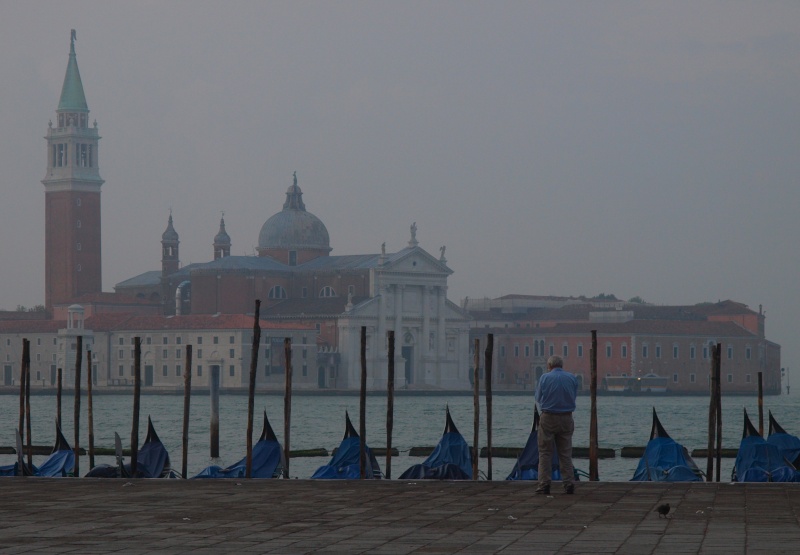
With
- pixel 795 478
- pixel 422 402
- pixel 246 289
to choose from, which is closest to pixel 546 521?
pixel 795 478

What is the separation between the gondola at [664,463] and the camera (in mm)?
14305

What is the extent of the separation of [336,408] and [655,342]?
28.5 meters

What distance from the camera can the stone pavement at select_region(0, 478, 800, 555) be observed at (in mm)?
7699

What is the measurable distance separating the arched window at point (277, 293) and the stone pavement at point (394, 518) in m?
77.5

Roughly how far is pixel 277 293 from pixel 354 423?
39945 mm

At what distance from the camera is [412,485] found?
1176 centimetres

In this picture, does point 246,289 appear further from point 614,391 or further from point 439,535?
point 439,535

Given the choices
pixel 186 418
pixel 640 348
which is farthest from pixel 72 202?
pixel 186 418

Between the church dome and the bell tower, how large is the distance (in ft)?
33.8

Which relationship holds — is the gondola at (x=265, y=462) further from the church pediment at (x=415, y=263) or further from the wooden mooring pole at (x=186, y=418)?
the church pediment at (x=415, y=263)

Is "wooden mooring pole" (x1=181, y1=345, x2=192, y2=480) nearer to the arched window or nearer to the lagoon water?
the lagoon water

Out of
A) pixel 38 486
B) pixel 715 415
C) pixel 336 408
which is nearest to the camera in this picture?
pixel 38 486

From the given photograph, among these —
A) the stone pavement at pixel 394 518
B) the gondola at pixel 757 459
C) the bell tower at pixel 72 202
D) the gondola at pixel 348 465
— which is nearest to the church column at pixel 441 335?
the bell tower at pixel 72 202

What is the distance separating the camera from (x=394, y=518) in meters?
9.04
